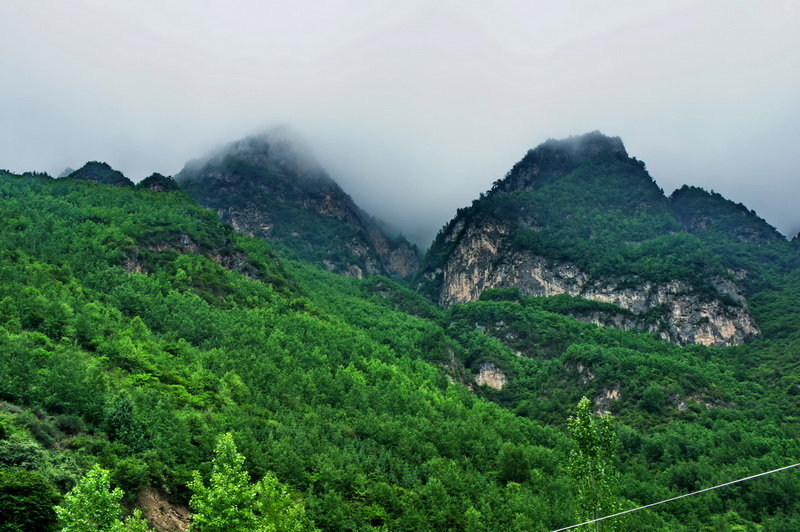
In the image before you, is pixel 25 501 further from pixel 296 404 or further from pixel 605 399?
pixel 605 399

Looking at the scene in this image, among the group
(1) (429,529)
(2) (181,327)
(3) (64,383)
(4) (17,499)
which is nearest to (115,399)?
(3) (64,383)

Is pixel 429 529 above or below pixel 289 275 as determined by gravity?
below

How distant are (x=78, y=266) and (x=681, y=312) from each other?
18239cm

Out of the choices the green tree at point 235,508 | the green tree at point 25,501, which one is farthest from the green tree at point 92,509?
the green tree at point 25,501

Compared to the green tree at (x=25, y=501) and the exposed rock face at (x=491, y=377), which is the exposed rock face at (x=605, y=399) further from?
the green tree at (x=25, y=501)

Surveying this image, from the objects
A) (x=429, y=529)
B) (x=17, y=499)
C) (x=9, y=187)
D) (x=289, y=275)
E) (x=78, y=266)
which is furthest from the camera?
(x=289, y=275)

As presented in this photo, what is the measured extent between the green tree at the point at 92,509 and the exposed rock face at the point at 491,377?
134465mm

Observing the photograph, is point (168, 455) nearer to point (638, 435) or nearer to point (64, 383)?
point (64, 383)

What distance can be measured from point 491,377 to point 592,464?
12427 cm

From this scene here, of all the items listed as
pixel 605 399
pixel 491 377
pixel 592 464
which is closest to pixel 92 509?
pixel 592 464

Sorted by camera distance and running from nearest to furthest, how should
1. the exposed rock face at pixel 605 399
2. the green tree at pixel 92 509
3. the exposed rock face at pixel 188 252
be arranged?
the green tree at pixel 92 509 < the exposed rock face at pixel 188 252 < the exposed rock face at pixel 605 399

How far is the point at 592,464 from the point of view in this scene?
3594 cm

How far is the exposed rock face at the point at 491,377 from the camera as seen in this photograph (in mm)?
155375

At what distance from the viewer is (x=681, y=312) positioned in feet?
594
